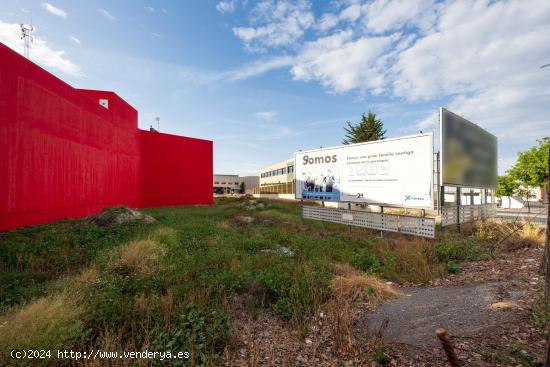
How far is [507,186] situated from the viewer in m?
32.4

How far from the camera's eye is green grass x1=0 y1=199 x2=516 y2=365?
3539 mm

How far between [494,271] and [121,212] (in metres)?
13.8

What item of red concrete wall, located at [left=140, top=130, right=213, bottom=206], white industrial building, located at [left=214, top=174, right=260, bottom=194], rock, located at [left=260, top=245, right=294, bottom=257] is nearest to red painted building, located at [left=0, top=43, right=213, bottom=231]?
red concrete wall, located at [left=140, top=130, right=213, bottom=206]

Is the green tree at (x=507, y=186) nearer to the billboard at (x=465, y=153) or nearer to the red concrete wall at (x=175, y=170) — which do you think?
the billboard at (x=465, y=153)

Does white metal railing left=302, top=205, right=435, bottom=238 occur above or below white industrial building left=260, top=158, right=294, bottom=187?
below

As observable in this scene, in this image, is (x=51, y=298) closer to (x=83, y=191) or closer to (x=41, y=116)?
(x=41, y=116)

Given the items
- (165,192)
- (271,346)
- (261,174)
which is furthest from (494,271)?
(261,174)

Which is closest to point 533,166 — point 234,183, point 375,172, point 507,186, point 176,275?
point 507,186

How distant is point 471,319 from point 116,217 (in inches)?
499

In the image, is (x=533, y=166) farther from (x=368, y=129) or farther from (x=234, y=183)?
(x=234, y=183)

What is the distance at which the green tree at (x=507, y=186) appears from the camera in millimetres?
30312

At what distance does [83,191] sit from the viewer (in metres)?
13.8

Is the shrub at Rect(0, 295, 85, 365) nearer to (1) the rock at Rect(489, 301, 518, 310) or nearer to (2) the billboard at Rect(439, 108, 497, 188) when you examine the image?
(1) the rock at Rect(489, 301, 518, 310)

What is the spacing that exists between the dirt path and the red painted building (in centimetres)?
1230
